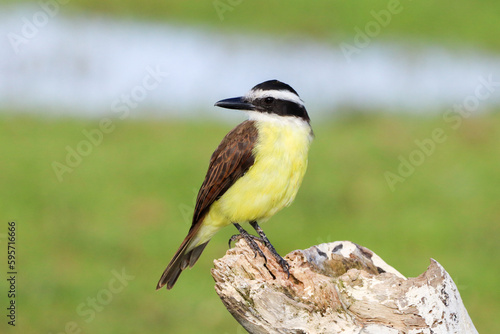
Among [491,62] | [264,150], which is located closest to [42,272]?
[264,150]

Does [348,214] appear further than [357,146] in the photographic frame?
No

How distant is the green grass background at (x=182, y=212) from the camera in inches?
481

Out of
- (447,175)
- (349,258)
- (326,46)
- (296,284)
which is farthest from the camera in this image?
(326,46)

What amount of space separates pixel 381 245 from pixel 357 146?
10.3ft

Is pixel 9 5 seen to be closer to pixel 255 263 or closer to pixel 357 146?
pixel 357 146

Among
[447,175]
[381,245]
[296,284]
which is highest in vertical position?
[447,175]

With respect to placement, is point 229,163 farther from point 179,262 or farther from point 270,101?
point 179,262

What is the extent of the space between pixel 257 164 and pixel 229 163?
0.29 meters

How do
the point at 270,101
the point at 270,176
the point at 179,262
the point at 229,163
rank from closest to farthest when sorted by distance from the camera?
the point at 270,176, the point at 229,163, the point at 270,101, the point at 179,262

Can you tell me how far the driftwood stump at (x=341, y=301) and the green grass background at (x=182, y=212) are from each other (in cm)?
526

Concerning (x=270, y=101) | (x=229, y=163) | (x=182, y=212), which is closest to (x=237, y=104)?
(x=270, y=101)

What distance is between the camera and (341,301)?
251 inches

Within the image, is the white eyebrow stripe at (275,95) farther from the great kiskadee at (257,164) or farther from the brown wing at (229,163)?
the brown wing at (229,163)

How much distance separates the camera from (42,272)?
42.1ft
